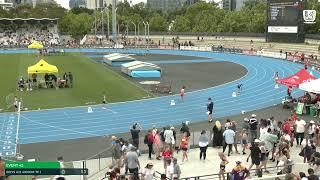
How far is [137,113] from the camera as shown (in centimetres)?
3045

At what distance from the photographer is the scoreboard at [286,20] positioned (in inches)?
2655

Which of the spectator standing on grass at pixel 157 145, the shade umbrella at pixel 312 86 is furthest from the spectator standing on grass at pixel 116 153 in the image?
the shade umbrella at pixel 312 86

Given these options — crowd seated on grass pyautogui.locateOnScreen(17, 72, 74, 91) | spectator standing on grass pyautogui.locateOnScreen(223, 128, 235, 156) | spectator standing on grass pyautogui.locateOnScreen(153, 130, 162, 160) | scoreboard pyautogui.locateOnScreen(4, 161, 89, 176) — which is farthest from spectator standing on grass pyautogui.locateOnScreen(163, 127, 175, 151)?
crowd seated on grass pyautogui.locateOnScreen(17, 72, 74, 91)

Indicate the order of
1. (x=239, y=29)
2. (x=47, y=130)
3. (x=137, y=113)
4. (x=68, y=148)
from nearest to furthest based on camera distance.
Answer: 1. (x=68, y=148)
2. (x=47, y=130)
3. (x=137, y=113)
4. (x=239, y=29)

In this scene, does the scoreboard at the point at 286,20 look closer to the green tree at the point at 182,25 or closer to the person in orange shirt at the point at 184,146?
the person in orange shirt at the point at 184,146

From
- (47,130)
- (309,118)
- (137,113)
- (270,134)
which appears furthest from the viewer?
(137,113)

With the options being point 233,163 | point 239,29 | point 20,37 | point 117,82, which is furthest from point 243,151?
point 20,37

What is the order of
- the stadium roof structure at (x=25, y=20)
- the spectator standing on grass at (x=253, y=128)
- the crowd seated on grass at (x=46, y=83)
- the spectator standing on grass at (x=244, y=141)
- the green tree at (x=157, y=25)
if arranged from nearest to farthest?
the spectator standing on grass at (x=244, y=141), the spectator standing on grass at (x=253, y=128), the crowd seated on grass at (x=46, y=83), the stadium roof structure at (x=25, y=20), the green tree at (x=157, y=25)

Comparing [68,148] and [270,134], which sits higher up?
[270,134]

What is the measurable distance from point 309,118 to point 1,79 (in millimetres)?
28585

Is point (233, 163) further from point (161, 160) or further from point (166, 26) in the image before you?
point (166, 26)

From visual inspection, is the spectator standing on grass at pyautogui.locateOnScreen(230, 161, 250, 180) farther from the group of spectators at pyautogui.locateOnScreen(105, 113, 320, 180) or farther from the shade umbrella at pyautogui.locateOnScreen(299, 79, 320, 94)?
the shade umbrella at pyautogui.locateOnScreen(299, 79, 320, 94)

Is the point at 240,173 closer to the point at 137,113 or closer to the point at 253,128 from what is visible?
the point at 253,128

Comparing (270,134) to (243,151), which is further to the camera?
(243,151)
